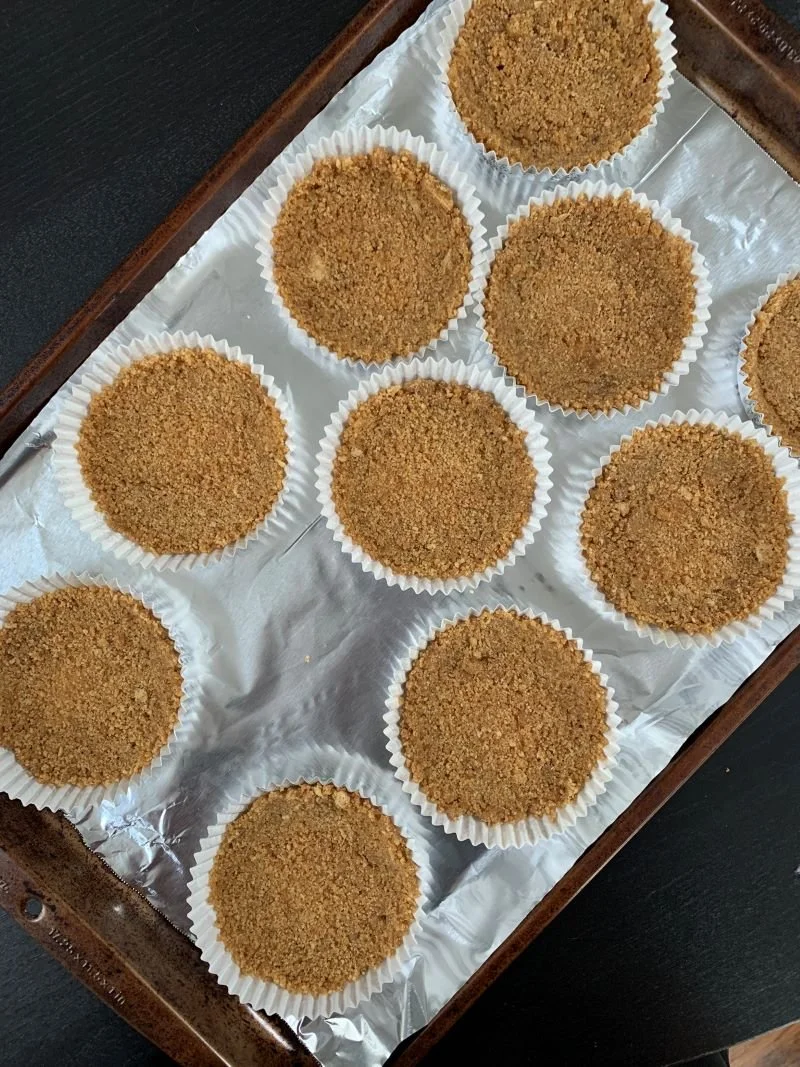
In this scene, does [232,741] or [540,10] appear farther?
[232,741]

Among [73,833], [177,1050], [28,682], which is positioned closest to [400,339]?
[28,682]

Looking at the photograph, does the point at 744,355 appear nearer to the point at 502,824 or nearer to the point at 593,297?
the point at 593,297

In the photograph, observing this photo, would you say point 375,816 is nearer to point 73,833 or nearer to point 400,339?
point 73,833

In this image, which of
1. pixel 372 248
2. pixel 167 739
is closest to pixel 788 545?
pixel 372 248

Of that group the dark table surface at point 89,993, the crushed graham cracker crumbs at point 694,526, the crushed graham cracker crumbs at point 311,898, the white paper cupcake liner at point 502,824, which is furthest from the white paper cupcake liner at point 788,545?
the crushed graham cracker crumbs at point 311,898

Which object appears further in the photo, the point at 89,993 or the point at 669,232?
the point at 89,993

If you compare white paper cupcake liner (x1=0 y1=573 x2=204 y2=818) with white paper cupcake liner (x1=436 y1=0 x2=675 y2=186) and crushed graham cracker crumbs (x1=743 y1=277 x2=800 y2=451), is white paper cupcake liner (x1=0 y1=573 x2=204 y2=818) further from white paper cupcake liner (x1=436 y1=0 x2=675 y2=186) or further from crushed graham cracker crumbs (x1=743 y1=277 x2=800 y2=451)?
crushed graham cracker crumbs (x1=743 y1=277 x2=800 y2=451)
